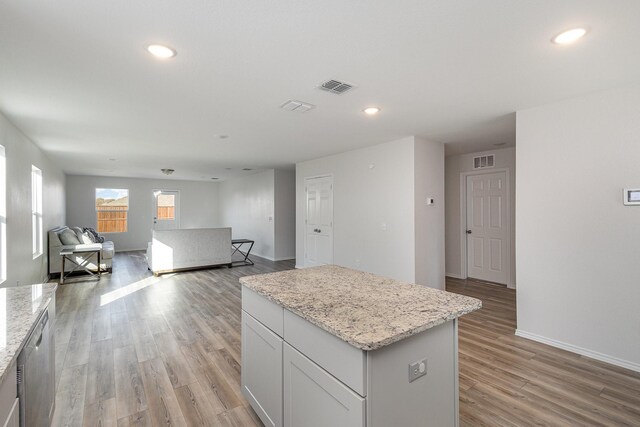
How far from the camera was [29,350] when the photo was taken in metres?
1.29

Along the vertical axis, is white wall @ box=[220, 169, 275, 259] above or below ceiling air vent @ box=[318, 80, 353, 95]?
below

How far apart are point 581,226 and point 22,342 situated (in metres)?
3.93

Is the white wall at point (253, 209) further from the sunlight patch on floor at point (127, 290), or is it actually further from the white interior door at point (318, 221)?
the sunlight patch on floor at point (127, 290)

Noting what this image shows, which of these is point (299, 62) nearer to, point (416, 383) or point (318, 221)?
point (416, 383)

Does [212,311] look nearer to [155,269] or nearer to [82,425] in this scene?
[82,425]

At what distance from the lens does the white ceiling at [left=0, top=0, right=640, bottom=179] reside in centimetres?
161

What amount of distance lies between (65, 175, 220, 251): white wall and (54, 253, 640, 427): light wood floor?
637 cm

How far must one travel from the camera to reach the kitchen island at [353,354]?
1.20 m

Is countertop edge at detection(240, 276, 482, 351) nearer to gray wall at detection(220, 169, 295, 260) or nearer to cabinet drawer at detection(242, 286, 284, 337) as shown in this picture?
cabinet drawer at detection(242, 286, 284, 337)

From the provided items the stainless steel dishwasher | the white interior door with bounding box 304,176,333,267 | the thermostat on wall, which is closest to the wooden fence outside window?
the white interior door with bounding box 304,176,333,267

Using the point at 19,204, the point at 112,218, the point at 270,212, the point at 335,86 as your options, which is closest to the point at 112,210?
the point at 112,218

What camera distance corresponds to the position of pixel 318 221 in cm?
638

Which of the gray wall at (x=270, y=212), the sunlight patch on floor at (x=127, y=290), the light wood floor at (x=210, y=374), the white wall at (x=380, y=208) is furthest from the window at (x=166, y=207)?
the white wall at (x=380, y=208)

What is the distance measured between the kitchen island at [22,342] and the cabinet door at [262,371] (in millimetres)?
1039
